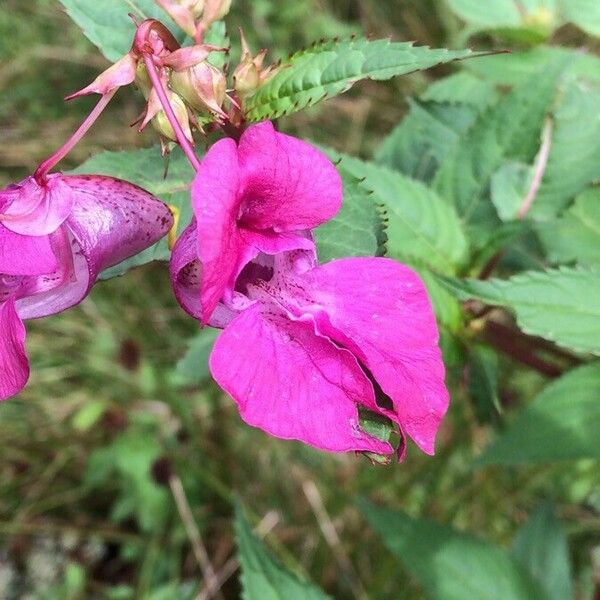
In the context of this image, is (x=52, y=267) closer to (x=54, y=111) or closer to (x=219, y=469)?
(x=219, y=469)

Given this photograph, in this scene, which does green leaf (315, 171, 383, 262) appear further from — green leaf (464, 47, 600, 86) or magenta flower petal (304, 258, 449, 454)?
green leaf (464, 47, 600, 86)

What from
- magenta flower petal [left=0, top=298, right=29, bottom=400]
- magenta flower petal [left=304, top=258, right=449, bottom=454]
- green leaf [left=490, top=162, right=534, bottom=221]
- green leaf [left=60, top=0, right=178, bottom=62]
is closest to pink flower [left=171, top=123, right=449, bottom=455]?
magenta flower petal [left=304, top=258, right=449, bottom=454]

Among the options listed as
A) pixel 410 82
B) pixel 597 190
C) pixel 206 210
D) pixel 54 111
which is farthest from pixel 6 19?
pixel 206 210

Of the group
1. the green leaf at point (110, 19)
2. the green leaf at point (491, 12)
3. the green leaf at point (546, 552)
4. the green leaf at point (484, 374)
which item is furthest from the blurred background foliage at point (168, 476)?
the green leaf at point (110, 19)

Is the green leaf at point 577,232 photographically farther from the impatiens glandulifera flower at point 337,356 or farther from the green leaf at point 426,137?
the impatiens glandulifera flower at point 337,356

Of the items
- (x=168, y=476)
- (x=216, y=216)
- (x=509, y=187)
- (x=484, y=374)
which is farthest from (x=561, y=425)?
(x=168, y=476)

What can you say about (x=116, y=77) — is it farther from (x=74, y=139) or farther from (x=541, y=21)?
(x=541, y=21)
